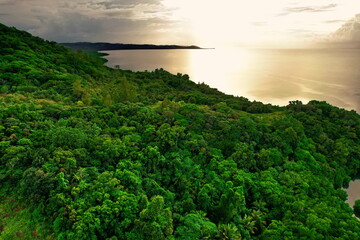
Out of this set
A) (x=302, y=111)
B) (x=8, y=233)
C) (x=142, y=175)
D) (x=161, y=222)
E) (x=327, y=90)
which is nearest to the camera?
(x=8, y=233)

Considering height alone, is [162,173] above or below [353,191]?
above

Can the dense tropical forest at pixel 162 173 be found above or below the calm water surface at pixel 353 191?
above

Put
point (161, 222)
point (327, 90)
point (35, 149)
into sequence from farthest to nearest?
point (327, 90) → point (35, 149) → point (161, 222)

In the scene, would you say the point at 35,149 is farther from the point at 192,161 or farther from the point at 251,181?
the point at 251,181

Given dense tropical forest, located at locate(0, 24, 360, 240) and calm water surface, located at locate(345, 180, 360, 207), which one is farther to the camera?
calm water surface, located at locate(345, 180, 360, 207)

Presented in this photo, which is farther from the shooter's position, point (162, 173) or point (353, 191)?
point (353, 191)

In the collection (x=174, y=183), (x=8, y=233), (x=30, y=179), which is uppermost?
(x=30, y=179)

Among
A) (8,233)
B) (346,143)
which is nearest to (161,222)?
(8,233)

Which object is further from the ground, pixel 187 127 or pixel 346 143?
pixel 187 127
